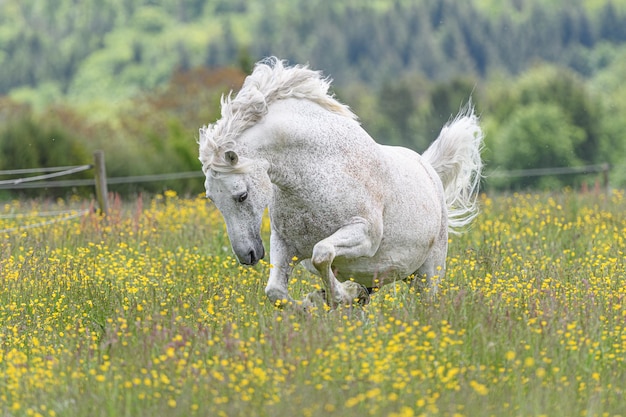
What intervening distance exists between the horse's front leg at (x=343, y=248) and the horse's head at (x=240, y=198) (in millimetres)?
359

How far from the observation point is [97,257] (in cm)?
1002

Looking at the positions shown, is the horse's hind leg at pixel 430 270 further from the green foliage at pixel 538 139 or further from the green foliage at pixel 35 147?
the green foliage at pixel 538 139

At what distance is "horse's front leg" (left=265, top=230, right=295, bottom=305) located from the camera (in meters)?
6.50

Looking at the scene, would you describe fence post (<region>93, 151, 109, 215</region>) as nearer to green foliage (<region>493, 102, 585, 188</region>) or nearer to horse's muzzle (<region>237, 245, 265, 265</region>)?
horse's muzzle (<region>237, 245, 265, 265</region>)

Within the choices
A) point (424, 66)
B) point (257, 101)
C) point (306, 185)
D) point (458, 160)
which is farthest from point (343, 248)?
Result: point (424, 66)

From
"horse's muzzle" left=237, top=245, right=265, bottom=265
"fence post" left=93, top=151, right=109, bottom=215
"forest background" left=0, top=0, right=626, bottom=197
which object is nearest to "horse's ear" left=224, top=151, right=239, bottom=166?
"horse's muzzle" left=237, top=245, right=265, bottom=265

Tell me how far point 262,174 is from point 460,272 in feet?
10.1

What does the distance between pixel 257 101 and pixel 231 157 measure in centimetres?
48

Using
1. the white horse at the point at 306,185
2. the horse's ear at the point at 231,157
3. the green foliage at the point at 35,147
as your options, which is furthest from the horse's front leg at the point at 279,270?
the green foliage at the point at 35,147

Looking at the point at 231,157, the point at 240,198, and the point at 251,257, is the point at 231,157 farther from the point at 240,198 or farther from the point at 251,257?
the point at 251,257

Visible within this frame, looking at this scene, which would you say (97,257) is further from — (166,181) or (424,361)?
(166,181)

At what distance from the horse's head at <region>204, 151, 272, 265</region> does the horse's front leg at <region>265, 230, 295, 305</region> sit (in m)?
0.36

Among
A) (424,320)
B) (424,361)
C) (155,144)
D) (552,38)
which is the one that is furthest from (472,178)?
(552,38)

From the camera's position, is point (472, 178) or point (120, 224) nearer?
point (472, 178)
